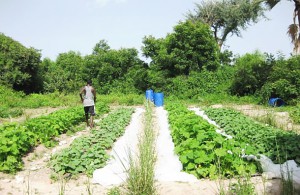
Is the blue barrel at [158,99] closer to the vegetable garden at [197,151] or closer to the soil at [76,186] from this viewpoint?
the vegetable garden at [197,151]

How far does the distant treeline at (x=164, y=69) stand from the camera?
71.2 feet

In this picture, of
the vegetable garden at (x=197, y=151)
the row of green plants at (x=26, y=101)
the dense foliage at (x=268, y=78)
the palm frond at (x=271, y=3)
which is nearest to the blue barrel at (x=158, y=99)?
the row of green plants at (x=26, y=101)

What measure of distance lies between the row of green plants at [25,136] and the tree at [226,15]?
25143 mm

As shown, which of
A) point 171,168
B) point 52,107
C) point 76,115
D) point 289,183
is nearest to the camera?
point 289,183

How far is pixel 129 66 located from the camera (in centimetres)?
2789

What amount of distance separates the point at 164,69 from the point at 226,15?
38.1 ft

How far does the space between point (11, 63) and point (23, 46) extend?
2263mm

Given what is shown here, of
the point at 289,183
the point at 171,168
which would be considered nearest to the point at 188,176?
the point at 171,168

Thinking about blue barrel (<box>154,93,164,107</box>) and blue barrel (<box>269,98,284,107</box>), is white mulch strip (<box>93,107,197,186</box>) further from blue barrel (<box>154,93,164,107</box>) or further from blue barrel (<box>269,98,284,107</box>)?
blue barrel (<box>154,93,164,107</box>)

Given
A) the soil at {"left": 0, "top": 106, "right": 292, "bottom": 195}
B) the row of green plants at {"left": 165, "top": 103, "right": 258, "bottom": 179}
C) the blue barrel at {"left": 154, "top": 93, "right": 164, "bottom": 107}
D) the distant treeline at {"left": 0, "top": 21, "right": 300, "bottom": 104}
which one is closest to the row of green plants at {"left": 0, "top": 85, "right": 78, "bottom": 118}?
the distant treeline at {"left": 0, "top": 21, "right": 300, "bottom": 104}

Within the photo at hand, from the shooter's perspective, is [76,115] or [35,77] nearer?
[76,115]

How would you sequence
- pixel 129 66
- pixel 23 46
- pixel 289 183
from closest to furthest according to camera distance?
pixel 289 183 < pixel 23 46 < pixel 129 66

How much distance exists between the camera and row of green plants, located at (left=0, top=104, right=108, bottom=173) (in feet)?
19.5

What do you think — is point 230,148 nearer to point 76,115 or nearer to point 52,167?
point 52,167
